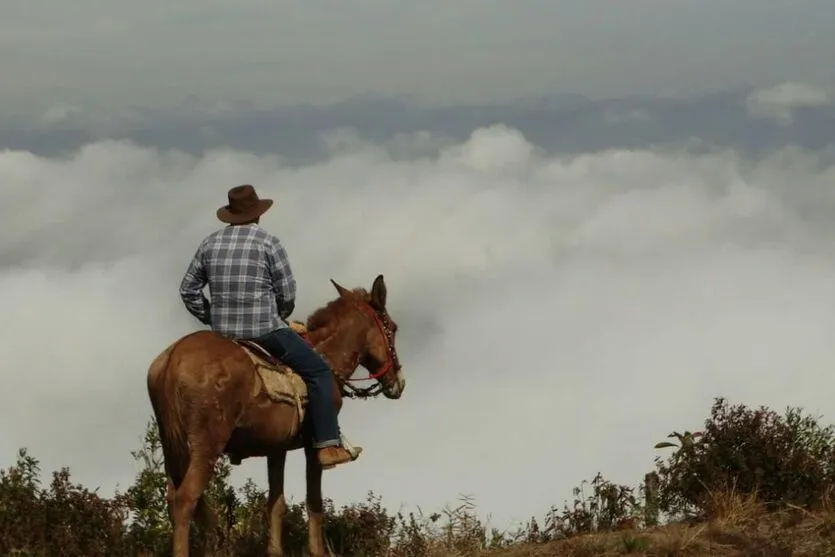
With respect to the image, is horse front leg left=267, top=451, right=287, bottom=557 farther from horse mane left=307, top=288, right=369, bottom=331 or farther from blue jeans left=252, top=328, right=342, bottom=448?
horse mane left=307, top=288, right=369, bottom=331

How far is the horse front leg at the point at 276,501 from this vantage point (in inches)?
432

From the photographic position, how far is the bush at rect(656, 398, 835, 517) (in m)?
12.4

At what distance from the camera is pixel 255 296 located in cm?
1015

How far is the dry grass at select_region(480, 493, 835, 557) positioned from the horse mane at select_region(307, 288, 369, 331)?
2.61 metres

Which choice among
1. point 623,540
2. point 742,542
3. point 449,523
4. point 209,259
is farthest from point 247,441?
point 742,542

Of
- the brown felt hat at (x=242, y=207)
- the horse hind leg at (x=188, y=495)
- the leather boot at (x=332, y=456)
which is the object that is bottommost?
the horse hind leg at (x=188, y=495)

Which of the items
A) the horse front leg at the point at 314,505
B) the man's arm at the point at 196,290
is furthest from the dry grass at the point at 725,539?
the man's arm at the point at 196,290

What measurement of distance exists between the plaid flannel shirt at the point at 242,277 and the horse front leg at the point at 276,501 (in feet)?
4.76

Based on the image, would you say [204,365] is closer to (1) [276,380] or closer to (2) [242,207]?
(1) [276,380]

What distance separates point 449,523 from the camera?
1155cm

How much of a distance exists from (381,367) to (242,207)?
2.27 m

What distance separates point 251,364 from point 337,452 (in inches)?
50.4

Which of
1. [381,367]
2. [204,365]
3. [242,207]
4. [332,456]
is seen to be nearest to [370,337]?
[381,367]

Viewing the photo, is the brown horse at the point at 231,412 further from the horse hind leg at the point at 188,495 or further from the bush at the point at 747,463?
the bush at the point at 747,463
